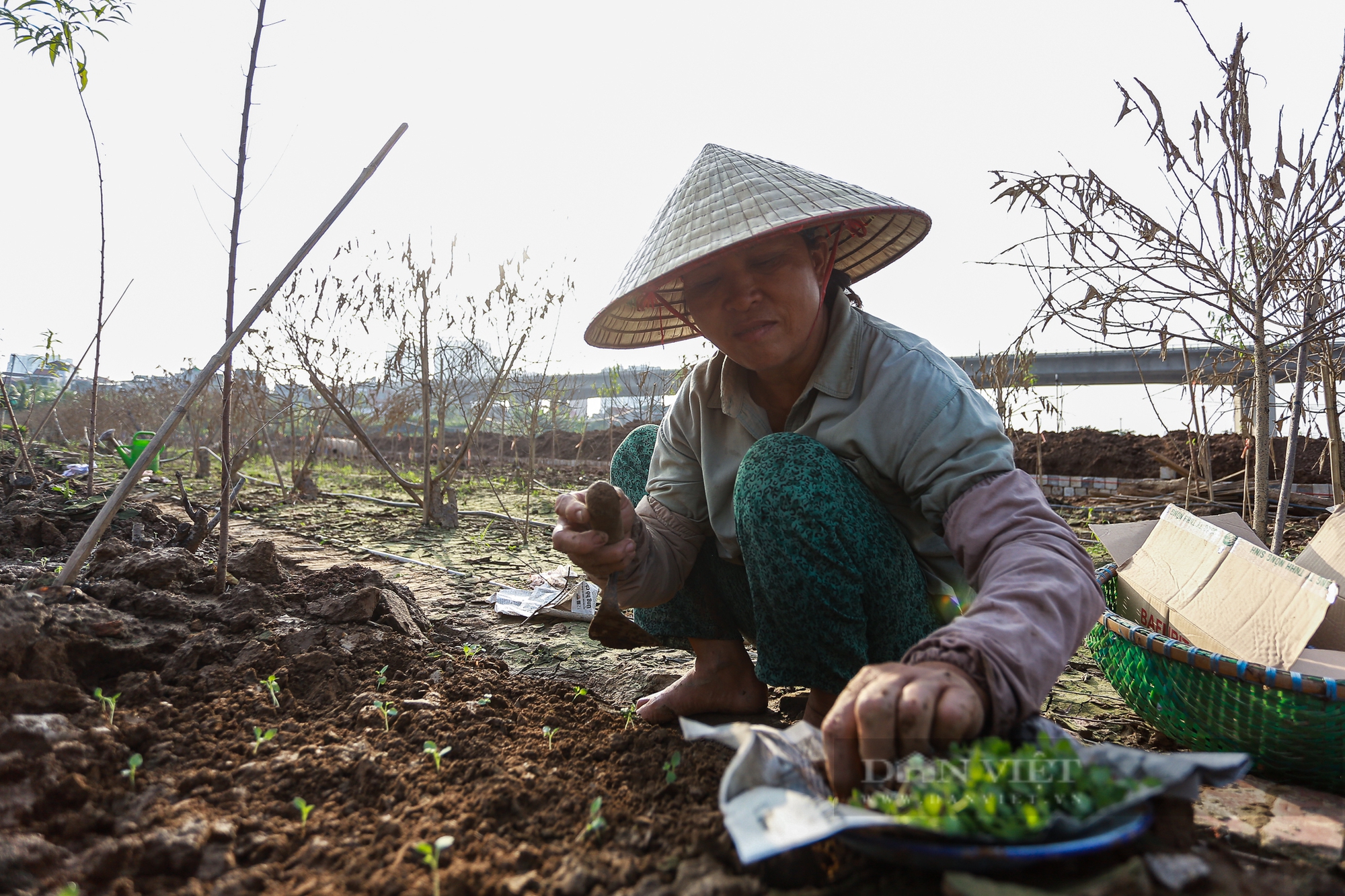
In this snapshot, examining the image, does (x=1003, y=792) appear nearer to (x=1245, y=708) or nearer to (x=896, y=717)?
(x=896, y=717)

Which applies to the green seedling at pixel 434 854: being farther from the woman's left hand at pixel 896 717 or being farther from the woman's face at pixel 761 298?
the woman's face at pixel 761 298

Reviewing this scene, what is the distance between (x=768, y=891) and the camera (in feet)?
2.88

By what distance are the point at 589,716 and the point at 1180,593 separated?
1.61 meters

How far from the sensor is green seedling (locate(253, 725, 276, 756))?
1307 mm

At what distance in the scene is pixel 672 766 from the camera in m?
1.31

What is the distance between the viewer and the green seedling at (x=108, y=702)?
52.1 inches

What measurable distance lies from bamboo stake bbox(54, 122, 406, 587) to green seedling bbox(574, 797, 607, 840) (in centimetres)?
126

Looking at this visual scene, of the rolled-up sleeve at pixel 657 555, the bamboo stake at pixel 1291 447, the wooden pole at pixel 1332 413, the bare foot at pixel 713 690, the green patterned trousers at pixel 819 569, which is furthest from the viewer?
the wooden pole at pixel 1332 413

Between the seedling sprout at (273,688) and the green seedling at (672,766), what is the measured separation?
86cm

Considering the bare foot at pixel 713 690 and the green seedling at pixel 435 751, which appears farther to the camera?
the bare foot at pixel 713 690

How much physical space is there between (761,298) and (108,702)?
5.08 feet

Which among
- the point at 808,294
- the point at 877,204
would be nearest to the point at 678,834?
the point at 808,294

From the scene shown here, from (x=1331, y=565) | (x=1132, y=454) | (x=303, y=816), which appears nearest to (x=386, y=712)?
(x=303, y=816)

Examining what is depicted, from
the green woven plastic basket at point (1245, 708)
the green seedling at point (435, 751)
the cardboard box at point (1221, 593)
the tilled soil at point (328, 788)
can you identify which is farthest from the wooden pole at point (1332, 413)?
the green seedling at point (435, 751)
